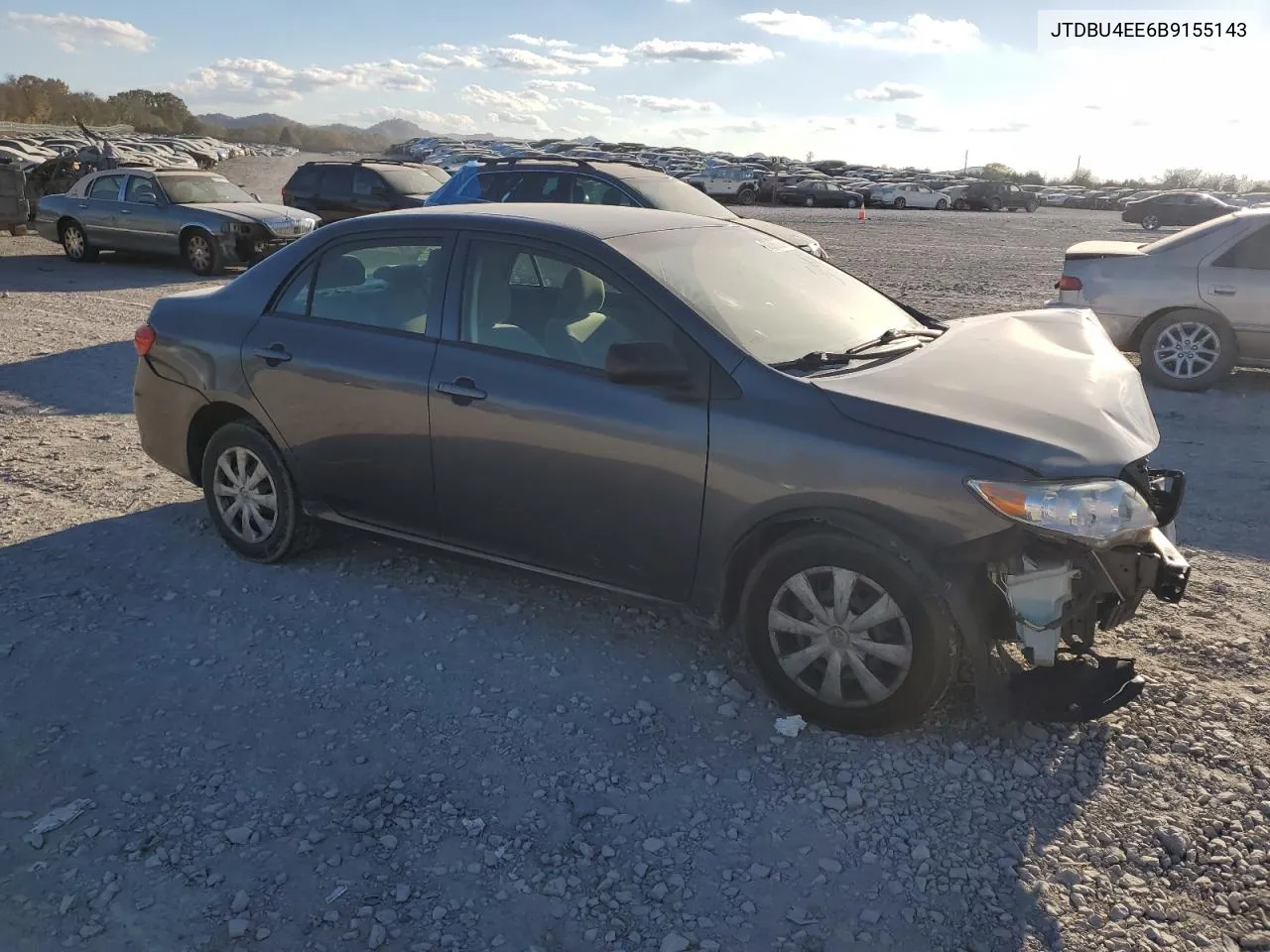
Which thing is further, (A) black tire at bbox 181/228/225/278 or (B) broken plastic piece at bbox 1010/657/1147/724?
(A) black tire at bbox 181/228/225/278

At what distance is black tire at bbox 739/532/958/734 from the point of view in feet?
10.9

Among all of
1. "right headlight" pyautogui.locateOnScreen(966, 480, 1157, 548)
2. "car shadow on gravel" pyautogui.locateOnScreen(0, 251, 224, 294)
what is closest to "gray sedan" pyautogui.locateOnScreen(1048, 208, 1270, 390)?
"right headlight" pyautogui.locateOnScreen(966, 480, 1157, 548)

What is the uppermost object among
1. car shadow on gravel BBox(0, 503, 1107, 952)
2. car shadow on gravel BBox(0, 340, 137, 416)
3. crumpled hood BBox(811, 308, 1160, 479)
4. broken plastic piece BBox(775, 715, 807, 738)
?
crumpled hood BBox(811, 308, 1160, 479)

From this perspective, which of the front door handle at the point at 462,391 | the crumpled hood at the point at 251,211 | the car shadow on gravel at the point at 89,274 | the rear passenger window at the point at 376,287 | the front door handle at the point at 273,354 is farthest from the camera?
the crumpled hood at the point at 251,211

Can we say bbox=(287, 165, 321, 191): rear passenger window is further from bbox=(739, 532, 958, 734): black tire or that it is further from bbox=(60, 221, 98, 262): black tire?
bbox=(739, 532, 958, 734): black tire

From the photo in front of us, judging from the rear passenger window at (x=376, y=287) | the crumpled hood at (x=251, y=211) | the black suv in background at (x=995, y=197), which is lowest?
the rear passenger window at (x=376, y=287)

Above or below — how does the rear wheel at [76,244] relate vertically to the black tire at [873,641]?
above

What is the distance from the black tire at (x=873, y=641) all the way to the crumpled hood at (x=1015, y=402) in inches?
17.6

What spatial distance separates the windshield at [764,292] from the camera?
3.94 meters

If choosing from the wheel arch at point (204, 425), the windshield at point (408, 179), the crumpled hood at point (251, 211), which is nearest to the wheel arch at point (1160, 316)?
the wheel arch at point (204, 425)

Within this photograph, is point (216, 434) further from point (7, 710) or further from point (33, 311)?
point (33, 311)

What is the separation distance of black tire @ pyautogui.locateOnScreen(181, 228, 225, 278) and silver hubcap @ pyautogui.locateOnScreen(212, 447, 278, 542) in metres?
11.2

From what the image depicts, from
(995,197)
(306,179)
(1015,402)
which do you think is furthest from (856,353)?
(995,197)

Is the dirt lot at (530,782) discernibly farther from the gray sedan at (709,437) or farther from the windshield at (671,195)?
the windshield at (671,195)
